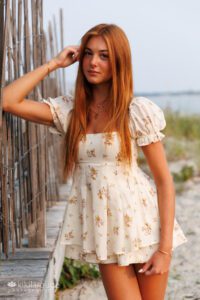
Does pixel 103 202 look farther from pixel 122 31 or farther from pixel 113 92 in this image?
pixel 122 31

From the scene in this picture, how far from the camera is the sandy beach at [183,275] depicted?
4082 mm

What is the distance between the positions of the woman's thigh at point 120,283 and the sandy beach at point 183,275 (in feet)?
5.17

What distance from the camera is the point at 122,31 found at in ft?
8.01

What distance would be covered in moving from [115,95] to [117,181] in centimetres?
33

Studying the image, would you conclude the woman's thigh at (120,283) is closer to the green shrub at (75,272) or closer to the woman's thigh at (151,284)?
the woman's thigh at (151,284)

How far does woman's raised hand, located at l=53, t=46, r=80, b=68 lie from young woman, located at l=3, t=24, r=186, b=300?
17 centimetres

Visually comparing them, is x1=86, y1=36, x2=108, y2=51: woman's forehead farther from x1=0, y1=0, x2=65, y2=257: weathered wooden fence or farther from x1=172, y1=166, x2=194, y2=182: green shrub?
x1=172, y1=166, x2=194, y2=182: green shrub

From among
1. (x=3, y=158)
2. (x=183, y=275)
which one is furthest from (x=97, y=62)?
(x=183, y=275)

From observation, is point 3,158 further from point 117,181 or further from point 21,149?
point 117,181

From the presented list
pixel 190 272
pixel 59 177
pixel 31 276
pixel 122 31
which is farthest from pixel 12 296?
pixel 59 177

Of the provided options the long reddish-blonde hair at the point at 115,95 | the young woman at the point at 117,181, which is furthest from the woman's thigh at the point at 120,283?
the long reddish-blonde hair at the point at 115,95

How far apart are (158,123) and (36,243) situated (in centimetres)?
127

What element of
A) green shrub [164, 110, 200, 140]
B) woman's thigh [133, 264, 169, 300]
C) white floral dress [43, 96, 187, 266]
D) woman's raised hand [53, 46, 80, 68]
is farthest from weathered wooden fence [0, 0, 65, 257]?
green shrub [164, 110, 200, 140]

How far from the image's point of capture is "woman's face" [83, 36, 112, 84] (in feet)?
7.96
